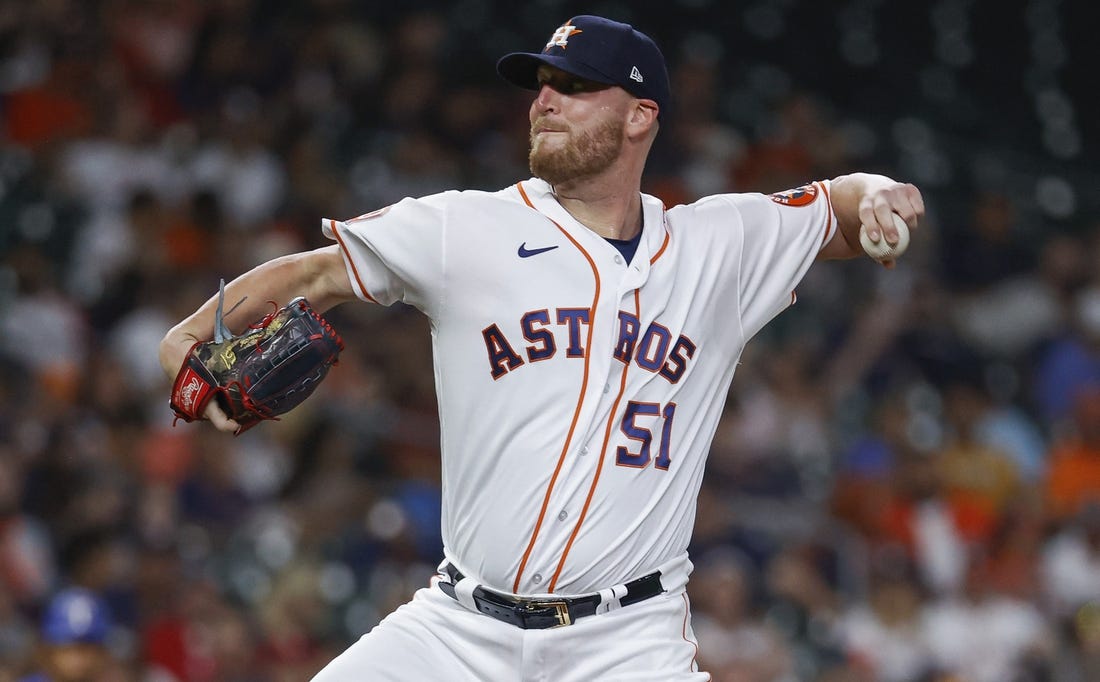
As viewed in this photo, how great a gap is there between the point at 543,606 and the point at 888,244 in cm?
115

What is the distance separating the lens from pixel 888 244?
3.57 meters

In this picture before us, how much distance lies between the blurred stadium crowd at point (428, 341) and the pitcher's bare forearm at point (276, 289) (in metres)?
2.23

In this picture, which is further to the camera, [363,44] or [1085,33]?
[1085,33]

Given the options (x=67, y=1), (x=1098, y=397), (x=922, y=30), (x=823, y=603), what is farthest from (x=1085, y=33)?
(x=67, y=1)

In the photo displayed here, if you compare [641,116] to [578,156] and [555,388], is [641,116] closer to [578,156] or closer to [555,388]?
[578,156]

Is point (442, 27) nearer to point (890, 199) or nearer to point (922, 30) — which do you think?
point (922, 30)

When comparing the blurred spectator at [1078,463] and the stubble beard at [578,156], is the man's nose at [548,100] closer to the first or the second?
the stubble beard at [578,156]

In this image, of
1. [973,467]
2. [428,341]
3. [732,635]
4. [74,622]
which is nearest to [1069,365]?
[973,467]

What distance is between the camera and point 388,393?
25.2 ft

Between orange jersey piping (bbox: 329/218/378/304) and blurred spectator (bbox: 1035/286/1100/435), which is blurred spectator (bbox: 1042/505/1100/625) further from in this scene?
orange jersey piping (bbox: 329/218/378/304)

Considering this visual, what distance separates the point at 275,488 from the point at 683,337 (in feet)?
12.7

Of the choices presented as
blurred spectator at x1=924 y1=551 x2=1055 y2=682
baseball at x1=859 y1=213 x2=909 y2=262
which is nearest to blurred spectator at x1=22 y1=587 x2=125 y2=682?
baseball at x1=859 y1=213 x2=909 y2=262

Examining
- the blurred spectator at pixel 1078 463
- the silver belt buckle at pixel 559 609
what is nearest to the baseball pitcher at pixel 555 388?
the silver belt buckle at pixel 559 609

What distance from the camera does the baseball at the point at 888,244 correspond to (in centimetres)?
354
